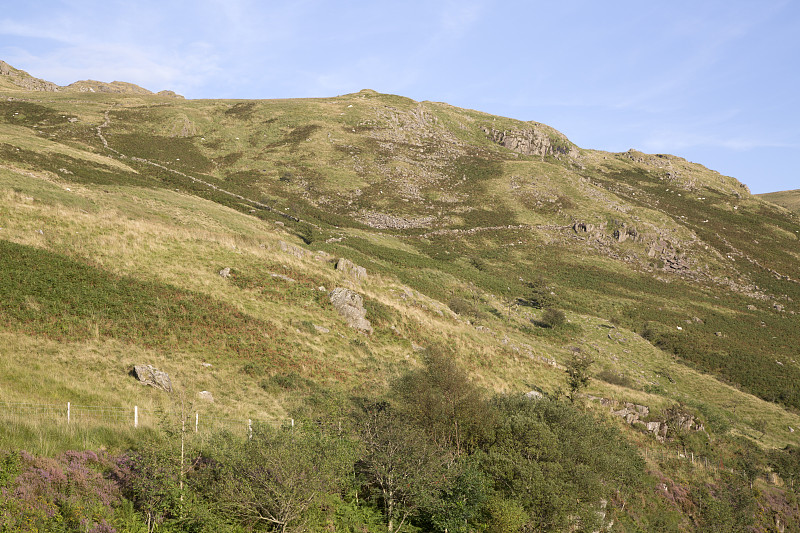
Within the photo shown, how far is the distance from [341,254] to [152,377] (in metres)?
32.1

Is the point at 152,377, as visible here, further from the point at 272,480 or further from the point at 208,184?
the point at 208,184

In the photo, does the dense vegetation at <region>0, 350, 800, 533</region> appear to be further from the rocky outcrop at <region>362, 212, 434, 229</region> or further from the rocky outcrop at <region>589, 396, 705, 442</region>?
the rocky outcrop at <region>362, 212, 434, 229</region>

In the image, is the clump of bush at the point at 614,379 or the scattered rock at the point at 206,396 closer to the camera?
the scattered rock at the point at 206,396

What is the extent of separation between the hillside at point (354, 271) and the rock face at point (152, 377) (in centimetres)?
38

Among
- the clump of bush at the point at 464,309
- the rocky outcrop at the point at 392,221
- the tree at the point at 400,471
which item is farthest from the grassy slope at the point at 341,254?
the tree at the point at 400,471

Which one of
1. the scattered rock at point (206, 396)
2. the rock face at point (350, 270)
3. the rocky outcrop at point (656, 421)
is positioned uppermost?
the rock face at point (350, 270)

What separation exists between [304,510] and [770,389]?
53.4 m

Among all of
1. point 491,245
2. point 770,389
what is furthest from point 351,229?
point 770,389

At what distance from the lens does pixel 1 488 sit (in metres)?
8.23

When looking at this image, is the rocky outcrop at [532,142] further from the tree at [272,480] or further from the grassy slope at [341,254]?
the tree at [272,480]

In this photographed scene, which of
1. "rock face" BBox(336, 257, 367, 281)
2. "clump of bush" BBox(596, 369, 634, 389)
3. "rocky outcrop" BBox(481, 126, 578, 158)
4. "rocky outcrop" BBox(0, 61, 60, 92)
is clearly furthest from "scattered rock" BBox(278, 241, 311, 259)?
"rocky outcrop" BBox(0, 61, 60, 92)

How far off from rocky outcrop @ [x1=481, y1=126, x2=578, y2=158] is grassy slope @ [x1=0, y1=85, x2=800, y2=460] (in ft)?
16.6

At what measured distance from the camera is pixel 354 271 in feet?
130

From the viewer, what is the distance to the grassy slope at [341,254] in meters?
21.8
